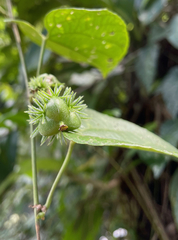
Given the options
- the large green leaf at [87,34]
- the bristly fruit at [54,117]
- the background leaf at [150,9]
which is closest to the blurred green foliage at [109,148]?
the background leaf at [150,9]

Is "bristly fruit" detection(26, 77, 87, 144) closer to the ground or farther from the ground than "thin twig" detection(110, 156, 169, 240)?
farther from the ground

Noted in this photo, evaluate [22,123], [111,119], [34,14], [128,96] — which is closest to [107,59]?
[111,119]

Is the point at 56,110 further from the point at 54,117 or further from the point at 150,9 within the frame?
the point at 150,9

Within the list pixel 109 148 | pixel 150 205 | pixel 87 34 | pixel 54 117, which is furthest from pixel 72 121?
pixel 150 205

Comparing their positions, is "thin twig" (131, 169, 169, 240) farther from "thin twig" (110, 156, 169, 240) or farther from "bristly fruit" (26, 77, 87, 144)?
"bristly fruit" (26, 77, 87, 144)

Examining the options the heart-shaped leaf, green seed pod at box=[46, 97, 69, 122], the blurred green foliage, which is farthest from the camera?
the blurred green foliage

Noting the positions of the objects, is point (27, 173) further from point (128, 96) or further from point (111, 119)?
point (128, 96)

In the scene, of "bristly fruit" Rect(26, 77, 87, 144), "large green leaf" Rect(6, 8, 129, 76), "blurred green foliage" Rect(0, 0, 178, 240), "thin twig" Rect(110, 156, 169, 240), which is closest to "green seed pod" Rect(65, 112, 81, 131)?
"bristly fruit" Rect(26, 77, 87, 144)
